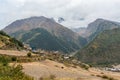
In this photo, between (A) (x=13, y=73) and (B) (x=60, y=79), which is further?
(B) (x=60, y=79)

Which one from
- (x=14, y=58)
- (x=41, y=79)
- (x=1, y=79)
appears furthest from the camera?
(x=14, y=58)

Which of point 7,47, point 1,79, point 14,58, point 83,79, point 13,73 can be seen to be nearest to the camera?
point 1,79

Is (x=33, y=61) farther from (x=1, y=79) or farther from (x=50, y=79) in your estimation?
(x=1, y=79)

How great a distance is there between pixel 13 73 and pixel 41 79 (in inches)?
860

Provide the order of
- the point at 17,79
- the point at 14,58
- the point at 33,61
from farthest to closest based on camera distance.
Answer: the point at 33,61 < the point at 14,58 < the point at 17,79

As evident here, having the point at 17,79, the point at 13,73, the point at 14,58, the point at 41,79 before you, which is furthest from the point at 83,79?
the point at 17,79

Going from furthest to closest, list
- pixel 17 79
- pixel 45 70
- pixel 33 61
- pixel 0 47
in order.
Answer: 1. pixel 0 47
2. pixel 33 61
3. pixel 45 70
4. pixel 17 79

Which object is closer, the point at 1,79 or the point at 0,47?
the point at 1,79

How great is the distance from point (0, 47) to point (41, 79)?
72544 mm

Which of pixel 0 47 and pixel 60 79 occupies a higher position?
pixel 0 47

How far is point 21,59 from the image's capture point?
371 ft

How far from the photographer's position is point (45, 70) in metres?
101

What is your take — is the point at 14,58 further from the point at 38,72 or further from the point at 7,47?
the point at 7,47

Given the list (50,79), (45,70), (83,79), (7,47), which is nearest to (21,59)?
(45,70)
